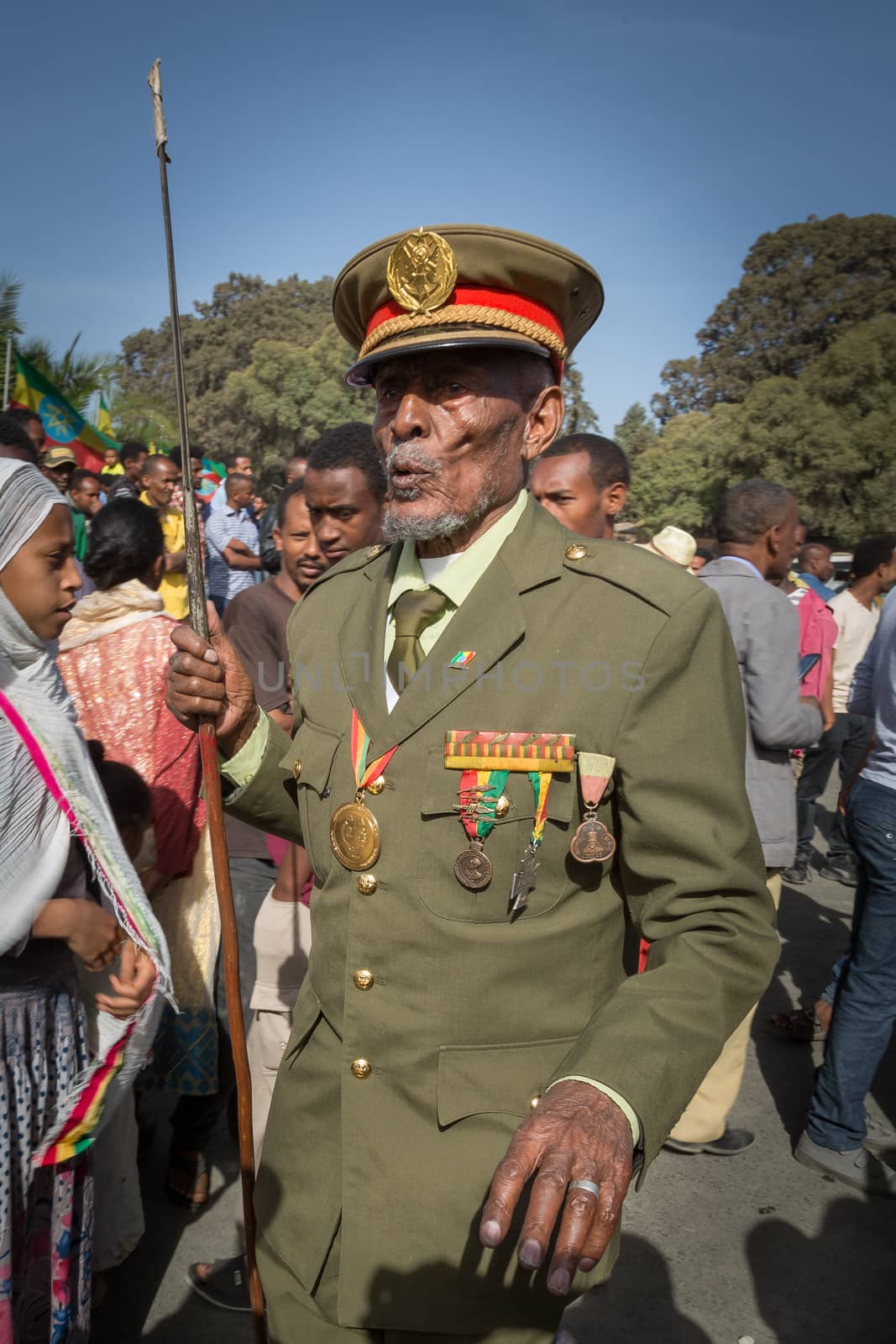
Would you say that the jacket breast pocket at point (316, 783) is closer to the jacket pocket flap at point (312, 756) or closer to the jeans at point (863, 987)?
the jacket pocket flap at point (312, 756)

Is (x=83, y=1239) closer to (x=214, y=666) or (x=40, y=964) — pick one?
(x=40, y=964)

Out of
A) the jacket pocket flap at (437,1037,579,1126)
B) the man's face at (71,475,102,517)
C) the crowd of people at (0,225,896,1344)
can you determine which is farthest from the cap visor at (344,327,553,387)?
the man's face at (71,475,102,517)

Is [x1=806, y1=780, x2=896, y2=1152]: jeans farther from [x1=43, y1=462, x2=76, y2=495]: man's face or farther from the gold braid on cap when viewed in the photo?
[x1=43, y1=462, x2=76, y2=495]: man's face

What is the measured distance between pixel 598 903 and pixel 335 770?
20.0 inches

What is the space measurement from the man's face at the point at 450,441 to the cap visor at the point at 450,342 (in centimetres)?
4

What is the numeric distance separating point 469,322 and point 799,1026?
4.00 meters

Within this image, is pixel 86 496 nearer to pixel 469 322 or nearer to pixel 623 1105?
pixel 469 322


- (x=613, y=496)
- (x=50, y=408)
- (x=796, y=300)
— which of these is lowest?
(x=613, y=496)

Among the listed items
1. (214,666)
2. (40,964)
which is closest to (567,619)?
(214,666)

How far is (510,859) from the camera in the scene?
1.55 meters

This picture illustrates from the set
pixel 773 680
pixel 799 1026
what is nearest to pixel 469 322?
pixel 773 680

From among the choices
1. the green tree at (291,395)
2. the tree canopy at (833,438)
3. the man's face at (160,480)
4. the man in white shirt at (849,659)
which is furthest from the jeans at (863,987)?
the green tree at (291,395)

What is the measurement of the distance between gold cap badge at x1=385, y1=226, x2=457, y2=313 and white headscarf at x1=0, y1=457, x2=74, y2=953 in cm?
100

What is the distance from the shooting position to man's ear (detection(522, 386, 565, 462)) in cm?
189
